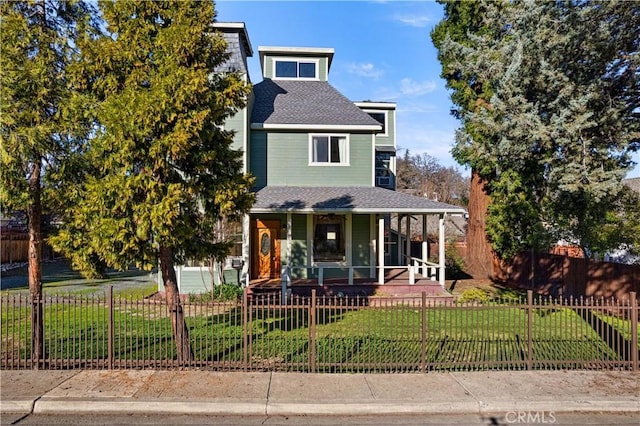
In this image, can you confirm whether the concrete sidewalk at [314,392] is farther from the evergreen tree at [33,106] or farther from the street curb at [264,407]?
the evergreen tree at [33,106]

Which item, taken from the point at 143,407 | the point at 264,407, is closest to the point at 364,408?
the point at 264,407

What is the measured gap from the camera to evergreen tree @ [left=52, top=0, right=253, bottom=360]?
664cm

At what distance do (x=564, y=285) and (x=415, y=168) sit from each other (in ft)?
179

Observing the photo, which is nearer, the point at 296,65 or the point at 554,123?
the point at 554,123

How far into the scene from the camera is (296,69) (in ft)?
67.1

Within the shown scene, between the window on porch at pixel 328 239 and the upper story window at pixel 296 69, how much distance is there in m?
8.47

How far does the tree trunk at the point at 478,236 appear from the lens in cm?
1994

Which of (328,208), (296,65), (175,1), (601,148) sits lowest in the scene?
(328,208)

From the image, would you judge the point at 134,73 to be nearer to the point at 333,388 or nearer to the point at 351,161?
the point at 333,388

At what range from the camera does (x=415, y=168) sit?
6900 centimetres

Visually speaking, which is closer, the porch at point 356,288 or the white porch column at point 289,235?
the porch at point 356,288

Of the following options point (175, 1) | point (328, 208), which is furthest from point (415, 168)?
point (175, 1)

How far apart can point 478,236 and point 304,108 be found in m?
10.6

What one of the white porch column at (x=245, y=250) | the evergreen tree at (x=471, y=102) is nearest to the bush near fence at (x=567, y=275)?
the evergreen tree at (x=471, y=102)
